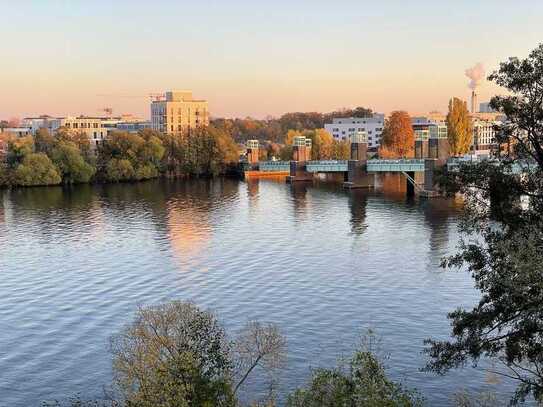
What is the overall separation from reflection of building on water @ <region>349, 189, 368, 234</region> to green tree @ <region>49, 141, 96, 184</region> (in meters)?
43.0

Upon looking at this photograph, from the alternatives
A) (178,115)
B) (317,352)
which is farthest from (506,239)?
(178,115)

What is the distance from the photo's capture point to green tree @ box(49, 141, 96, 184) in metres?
102

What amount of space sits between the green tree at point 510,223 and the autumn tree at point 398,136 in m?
108

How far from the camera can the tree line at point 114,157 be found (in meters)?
97.9

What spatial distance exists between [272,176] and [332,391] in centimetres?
10243

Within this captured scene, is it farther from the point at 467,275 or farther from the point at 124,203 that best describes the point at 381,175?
the point at 467,275

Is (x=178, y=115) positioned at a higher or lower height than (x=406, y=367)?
higher

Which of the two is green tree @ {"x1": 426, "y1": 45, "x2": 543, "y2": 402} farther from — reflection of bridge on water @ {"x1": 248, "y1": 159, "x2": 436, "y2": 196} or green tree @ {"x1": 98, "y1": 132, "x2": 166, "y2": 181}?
green tree @ {"x1": 98, "y1": 132, "x2": 166, "y2": 181}

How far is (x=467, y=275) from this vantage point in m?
37.4

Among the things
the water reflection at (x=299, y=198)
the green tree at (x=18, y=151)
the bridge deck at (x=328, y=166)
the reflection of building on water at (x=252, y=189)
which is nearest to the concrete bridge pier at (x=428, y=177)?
the water reflection at (x=299, y=198)

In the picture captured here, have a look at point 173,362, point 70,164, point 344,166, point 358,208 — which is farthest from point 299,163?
point 173,362

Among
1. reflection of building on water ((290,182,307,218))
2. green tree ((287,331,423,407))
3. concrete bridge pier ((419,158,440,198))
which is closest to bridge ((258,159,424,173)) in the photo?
reflection of building on water ((290,182,307,218))

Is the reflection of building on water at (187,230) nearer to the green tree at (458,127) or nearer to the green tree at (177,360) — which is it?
the green tree at (177,360)

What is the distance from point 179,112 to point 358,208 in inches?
4813
